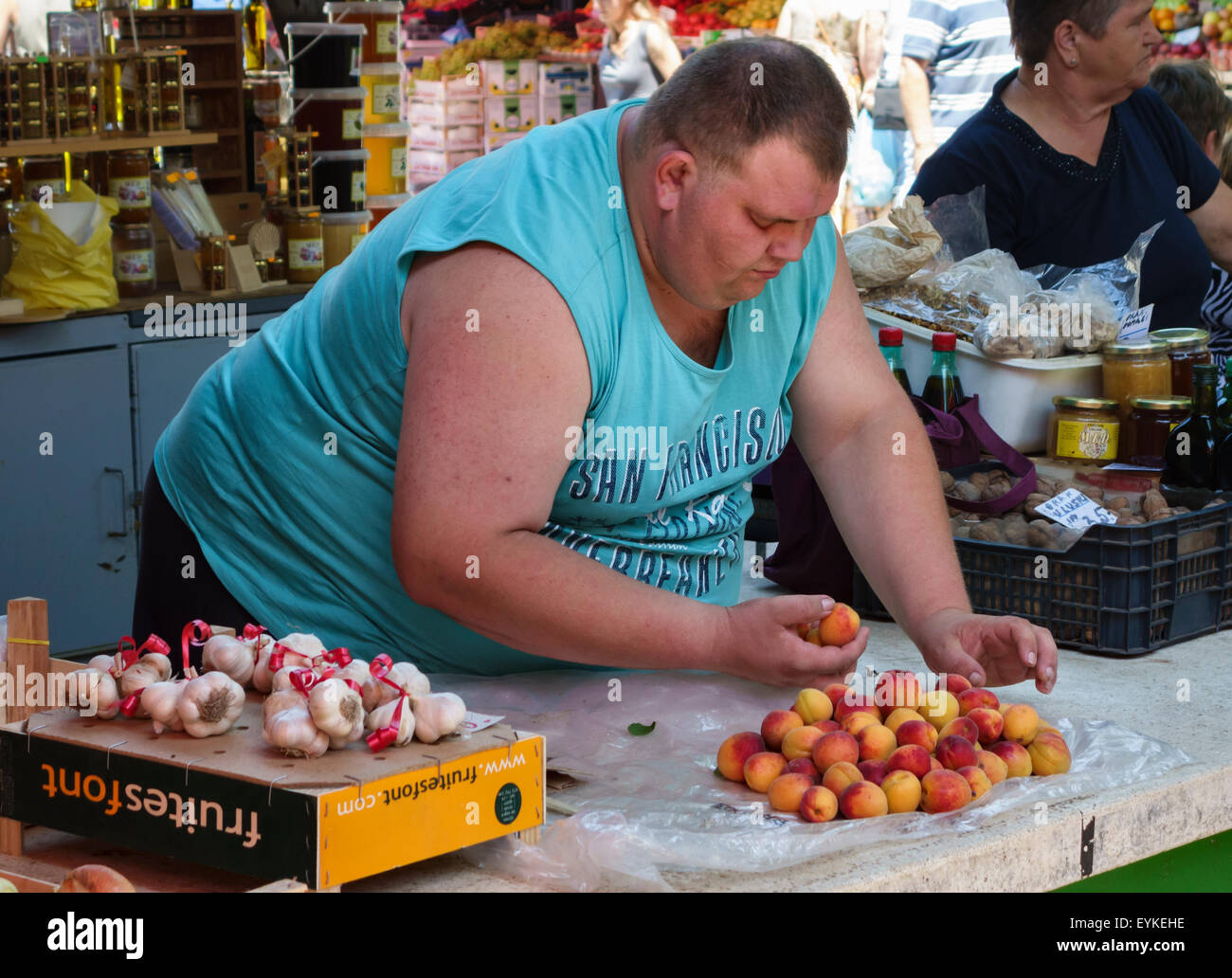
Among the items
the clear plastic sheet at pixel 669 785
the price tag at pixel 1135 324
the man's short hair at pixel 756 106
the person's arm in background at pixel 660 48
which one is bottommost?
the clear plastic sheet at pixel 669 785

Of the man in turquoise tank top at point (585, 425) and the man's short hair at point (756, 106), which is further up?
the man's short hair at point (756, 106)

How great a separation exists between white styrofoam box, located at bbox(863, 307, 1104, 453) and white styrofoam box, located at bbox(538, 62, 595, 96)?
6281 millimetres

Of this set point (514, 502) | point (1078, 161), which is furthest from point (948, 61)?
point (514, 502)

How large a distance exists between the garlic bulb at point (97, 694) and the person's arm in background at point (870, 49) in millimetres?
7178

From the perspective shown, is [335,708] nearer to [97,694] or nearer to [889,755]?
[97,694]

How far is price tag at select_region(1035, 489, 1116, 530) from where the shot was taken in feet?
7.92

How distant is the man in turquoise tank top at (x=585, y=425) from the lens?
1.75 metres

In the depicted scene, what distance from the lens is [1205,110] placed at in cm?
430

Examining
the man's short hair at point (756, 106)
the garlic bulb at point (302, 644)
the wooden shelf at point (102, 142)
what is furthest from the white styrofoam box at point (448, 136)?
the garlic bulb at point (302, 644)

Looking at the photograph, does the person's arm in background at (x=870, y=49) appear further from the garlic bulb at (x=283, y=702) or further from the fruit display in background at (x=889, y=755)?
the garlic bulb at (x=283, y=702)

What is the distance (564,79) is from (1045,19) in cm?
575

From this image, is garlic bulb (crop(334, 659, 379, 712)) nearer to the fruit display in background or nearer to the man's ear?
the fruit display in background

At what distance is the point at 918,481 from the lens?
2.17 metres
